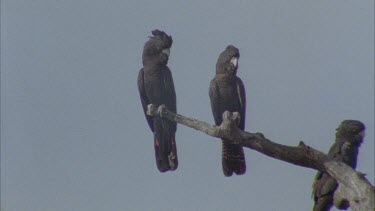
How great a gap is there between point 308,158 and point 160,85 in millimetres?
4044

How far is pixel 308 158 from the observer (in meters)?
7.52

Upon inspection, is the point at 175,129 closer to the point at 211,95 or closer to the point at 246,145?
the point at 211,95

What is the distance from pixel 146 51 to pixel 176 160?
171 cm

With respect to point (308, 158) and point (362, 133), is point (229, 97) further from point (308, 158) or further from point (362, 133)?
point (308, 158)

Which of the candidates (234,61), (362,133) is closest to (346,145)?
(362,133)

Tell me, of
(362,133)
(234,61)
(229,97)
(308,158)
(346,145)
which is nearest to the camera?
(308,158)

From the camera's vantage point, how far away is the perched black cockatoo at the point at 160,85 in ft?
35.9

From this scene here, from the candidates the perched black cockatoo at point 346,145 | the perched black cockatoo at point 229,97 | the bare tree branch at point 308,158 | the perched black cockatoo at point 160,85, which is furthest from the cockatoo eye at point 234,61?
the bare tree branch at point 308,158

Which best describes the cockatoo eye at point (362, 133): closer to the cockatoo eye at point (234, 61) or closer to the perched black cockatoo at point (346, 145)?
the perched black cockatoo at point (346, 145)

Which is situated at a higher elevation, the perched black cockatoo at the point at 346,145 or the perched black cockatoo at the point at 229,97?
the perched black cockatoo at the point at 229,97

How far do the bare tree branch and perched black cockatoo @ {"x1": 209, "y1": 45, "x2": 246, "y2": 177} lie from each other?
2288mm

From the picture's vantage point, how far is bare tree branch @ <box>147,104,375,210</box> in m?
7.09

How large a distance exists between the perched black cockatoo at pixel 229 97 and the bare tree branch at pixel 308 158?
2288 millimetres

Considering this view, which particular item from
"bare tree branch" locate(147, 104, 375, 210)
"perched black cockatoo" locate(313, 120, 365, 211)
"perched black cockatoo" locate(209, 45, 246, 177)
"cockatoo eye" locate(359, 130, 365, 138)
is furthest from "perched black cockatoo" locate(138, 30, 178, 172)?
"cockatoo eye" locate(359, 130, 365, 138)
